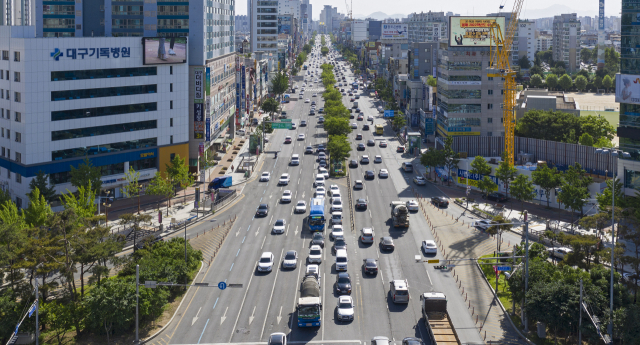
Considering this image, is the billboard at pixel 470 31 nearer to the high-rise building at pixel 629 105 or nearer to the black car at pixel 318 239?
the high-rise building at pixel 629 105

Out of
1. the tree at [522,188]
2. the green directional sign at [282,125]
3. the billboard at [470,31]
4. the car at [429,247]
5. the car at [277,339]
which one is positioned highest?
the billboard at [470,31]

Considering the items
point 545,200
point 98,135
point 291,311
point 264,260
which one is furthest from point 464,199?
point 98,135

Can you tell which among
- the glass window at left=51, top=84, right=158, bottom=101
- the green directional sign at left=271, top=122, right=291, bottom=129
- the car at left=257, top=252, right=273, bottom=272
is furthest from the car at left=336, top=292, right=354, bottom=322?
the green directional sign at left=271, top=122, right=291, bottom=129

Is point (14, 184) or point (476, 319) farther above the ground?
point (14, 184)

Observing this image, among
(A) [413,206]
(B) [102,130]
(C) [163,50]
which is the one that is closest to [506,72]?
(A) [413,206]

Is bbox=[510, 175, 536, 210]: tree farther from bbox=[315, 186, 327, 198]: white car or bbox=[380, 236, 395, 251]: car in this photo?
bbox=[315, 186, 327, 198]: white car

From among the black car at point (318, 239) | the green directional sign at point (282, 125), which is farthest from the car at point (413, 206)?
the green directional sign at point (282, 125)

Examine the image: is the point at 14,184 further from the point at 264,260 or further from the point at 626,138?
the point at 626,138
